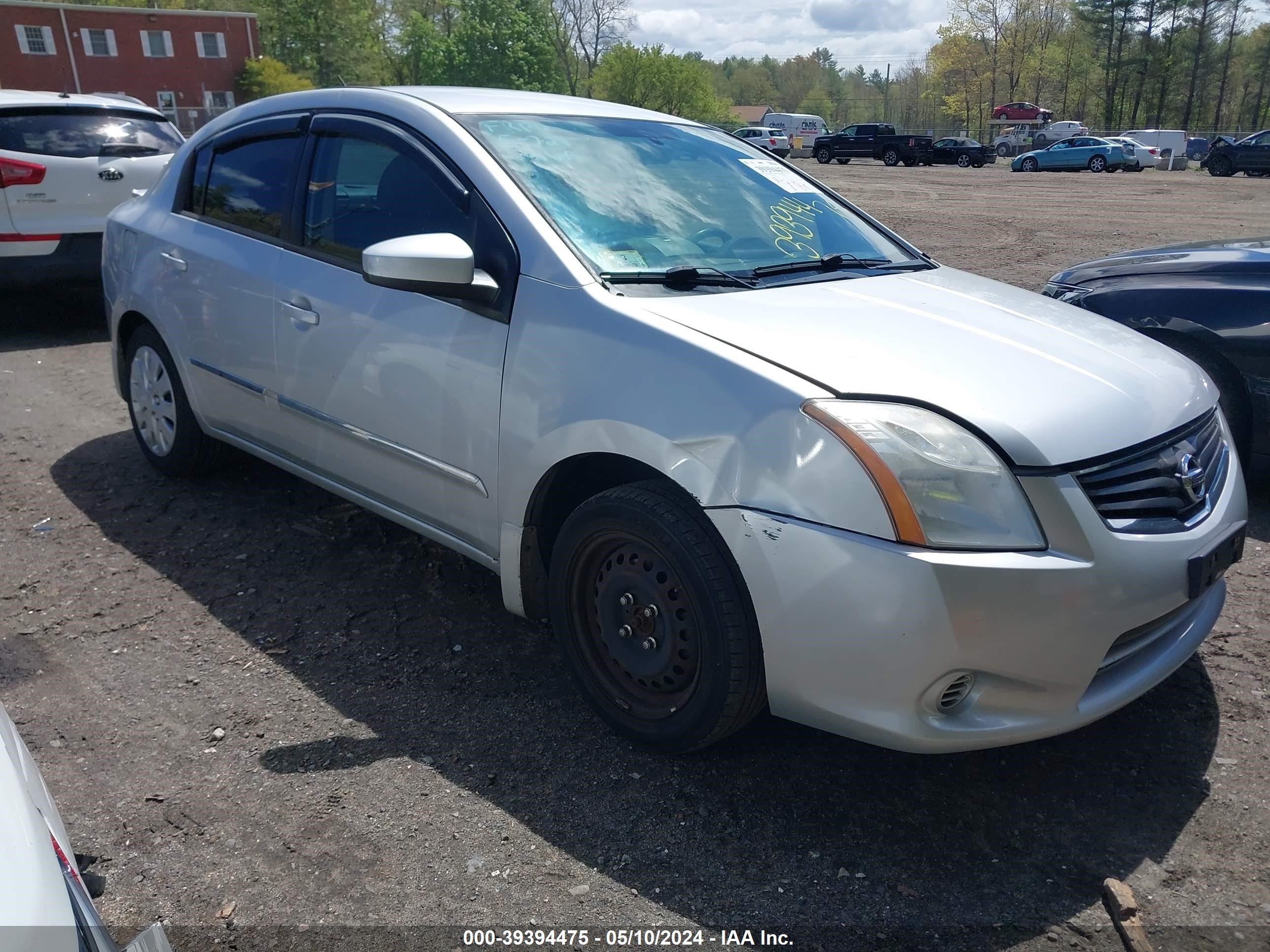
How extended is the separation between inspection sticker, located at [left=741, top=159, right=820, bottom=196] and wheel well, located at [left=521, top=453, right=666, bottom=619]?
1448 millimetres

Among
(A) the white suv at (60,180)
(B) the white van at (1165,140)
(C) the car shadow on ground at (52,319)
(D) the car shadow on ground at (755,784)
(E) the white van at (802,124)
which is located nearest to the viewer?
(D) the car shadow on ground at (755,784)

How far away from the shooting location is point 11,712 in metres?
3.06

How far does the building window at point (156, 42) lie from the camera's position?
54.6 metres

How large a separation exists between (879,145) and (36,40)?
42.7m

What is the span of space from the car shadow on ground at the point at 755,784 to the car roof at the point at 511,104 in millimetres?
1718

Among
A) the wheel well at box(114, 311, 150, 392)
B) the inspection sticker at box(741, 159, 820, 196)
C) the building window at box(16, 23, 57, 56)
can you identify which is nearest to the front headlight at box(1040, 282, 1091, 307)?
the inspection sticker at box(741, 159, 820, 196)

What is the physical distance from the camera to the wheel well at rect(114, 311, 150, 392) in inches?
188

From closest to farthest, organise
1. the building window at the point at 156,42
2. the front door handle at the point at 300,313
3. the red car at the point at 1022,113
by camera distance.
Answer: the front door handle at the point at 300,313 → the building window at the point at 156,42 → the red car at the point at 1022,113

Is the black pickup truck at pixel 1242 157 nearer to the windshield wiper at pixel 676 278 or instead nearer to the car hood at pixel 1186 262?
the car hood at pixel 1186 262

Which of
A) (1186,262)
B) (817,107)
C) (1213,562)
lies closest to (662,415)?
(1213,562)

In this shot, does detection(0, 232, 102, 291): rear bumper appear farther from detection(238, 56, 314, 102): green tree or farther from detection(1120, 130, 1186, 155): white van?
detection(238, 56, 314, 102): green tree

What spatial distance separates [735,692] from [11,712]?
2.17 metres

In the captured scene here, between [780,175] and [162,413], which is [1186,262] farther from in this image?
[162,413]

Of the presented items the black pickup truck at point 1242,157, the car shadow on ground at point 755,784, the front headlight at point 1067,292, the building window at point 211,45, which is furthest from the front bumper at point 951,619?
the building window at point 211,45
